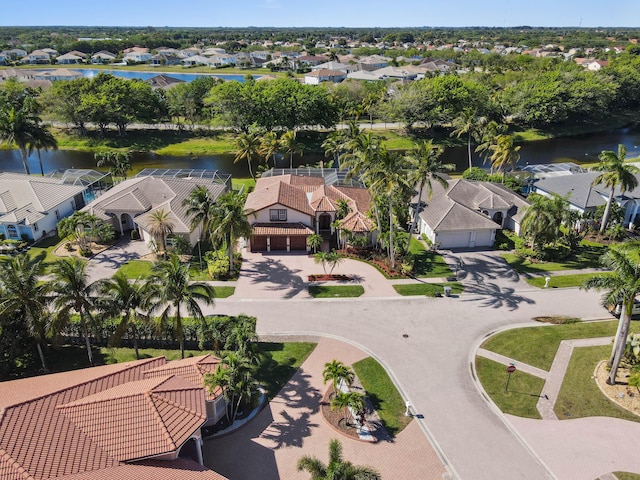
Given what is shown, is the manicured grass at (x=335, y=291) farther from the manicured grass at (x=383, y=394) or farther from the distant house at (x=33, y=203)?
the distant house at (x=33, y=203)

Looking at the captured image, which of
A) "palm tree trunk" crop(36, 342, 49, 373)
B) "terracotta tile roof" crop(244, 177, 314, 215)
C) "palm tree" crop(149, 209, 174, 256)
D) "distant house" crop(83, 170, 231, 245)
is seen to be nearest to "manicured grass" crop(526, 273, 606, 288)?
"terracotta tile roof" crop(244, 177, 314, 215)

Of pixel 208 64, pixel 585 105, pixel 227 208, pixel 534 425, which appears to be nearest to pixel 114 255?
pixel 227 208

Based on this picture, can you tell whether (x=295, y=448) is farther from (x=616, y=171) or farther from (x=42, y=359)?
(x=616, y=171)

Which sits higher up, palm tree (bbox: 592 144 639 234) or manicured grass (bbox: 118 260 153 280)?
palm tree (bbox: 592 144 639 234)

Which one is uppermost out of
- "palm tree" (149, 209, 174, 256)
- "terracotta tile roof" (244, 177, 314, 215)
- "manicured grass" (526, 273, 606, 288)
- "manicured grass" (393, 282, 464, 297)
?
"terracotta tile roof" (244, 177, 314, 215)

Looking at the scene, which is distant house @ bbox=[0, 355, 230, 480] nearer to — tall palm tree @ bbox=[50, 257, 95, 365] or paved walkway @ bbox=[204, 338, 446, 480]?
paved walkway @ bbox=[204, 338, 446, 480]

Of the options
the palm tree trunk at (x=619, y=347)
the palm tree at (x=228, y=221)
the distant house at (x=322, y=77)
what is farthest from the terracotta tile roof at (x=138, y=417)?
the distant house at (x=322, y=77)

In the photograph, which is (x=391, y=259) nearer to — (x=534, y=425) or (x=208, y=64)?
(x=534, y=425)
